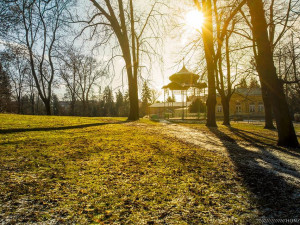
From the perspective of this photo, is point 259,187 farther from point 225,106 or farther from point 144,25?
point 225,106

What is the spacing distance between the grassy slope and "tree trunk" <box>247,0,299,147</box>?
384 cm

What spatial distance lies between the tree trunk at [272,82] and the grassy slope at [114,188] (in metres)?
3.84

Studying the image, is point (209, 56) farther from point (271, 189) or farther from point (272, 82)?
point (271, 189)

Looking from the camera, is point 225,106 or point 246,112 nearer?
point 225,106

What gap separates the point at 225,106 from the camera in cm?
1545

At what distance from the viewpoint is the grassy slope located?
1.53 meters

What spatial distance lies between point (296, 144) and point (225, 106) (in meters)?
10.1

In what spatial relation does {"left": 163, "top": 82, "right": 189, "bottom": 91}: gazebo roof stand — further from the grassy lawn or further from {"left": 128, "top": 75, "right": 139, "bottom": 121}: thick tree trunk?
the grassy lawn

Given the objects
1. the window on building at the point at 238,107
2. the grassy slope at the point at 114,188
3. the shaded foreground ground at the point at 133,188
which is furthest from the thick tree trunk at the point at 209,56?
the window on building at the point at 238,107

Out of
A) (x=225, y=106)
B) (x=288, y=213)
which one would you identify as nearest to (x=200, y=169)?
(x=288, y=213)

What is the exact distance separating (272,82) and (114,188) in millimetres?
6098

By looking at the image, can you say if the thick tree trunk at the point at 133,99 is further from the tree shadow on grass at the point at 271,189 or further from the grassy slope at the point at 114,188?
the tree shadow on grass at the point at 271,189

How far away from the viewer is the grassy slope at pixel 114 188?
5.02 ft

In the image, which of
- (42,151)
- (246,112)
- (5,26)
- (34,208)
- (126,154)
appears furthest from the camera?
(246,112)
